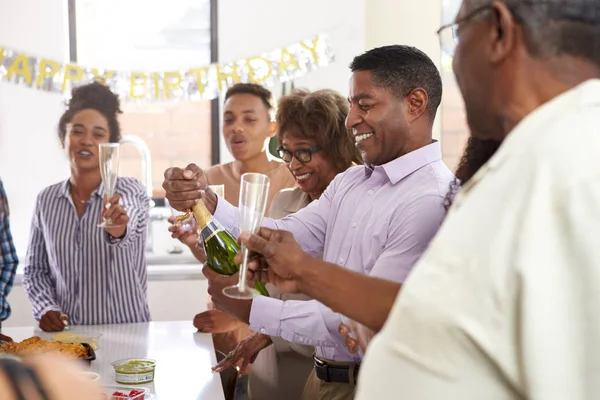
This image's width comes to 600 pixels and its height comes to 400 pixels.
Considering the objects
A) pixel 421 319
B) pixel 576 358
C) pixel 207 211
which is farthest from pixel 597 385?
pixel 207 211

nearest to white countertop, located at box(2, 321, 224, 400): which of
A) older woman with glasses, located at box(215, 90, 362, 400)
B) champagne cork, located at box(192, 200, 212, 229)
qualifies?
older woman with glasses, located at box(215, 90, 362, 400)

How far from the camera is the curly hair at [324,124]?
96.2 inches

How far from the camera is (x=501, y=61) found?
2.90 ft

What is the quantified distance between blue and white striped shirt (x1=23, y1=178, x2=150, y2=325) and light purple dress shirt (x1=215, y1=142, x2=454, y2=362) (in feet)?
3.18

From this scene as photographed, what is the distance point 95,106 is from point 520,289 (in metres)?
2.65

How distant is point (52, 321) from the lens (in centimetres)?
261

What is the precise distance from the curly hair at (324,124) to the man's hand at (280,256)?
969 millimetres

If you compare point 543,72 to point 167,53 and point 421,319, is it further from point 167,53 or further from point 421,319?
point 167,53

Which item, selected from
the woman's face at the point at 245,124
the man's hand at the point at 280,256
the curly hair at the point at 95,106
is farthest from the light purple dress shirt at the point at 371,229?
the woman's face at the point at 245,124

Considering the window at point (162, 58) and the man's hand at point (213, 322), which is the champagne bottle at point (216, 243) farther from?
the window at point (162, 58)

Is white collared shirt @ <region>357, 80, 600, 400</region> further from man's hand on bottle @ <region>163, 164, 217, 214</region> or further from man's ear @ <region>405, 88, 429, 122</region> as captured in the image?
man's hand on bottle @ <region>163, 164, 217, 214</region>

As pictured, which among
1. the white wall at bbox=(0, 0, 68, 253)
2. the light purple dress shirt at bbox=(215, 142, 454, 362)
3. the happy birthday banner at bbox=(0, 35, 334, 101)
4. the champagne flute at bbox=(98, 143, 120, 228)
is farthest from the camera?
the happy birthday banner at bbox=(0, 35, 334, 101)

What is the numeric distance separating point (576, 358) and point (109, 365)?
178 centimetres

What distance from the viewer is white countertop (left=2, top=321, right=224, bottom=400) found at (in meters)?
2.00
